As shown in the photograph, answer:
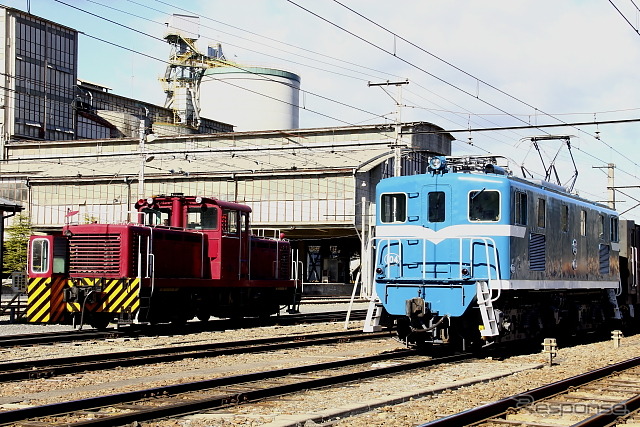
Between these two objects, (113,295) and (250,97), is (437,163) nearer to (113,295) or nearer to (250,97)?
(113,295)

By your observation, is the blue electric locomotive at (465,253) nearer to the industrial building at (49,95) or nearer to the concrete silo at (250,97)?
the industrial building at (49,95)

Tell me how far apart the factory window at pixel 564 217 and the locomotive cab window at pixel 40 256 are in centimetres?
1225

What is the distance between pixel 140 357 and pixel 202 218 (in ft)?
27.3

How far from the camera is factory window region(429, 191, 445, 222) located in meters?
16.5

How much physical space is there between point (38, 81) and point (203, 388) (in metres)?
66.9

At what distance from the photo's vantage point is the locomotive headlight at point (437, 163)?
16.6 metres

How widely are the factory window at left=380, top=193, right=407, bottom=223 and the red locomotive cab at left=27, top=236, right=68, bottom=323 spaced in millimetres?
A: 8469

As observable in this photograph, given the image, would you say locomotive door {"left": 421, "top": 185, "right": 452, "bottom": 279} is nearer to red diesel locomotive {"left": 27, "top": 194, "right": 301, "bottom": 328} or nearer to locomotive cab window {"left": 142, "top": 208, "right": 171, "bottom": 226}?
red diesel locomotive {"left": 27, "top": 194, "right": 301, "bottom": 328}

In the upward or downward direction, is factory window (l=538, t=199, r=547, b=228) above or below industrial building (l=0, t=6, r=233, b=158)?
below

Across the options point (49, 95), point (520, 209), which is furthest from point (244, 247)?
point (49, 95)

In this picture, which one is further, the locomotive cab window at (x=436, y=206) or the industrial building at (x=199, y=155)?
the industrial building at (x=199, y=155)

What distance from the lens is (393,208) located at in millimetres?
17219

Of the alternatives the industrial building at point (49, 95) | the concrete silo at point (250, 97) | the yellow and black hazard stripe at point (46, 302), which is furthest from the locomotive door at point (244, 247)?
the concrete silo at point (250, 97)

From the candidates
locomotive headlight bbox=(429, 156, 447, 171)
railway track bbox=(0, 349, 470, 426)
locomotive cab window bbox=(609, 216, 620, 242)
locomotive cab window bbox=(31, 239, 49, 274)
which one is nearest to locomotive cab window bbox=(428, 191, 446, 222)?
locomotive headlight bbox=(429, 156, 447, 171)
